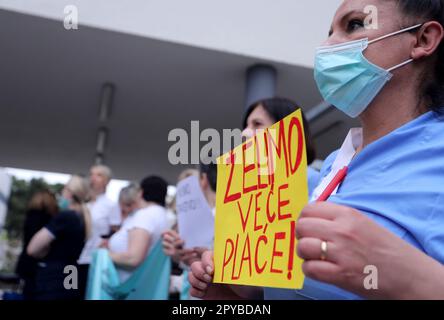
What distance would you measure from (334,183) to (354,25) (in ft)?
1.10

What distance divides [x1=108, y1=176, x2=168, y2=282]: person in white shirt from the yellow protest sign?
6.10 ft

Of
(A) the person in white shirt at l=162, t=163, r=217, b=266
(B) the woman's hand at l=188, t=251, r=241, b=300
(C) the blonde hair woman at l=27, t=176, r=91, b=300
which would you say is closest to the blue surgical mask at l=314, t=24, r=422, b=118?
(B) the woman's hand at l=188, t=251, r=241, b=300

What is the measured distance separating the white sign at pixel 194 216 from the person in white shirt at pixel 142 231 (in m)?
0.70

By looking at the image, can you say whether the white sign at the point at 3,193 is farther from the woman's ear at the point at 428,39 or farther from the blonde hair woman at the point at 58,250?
the woman's ear at the point at 428,39

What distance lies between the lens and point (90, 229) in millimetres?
3426

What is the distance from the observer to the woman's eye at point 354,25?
1.05 metres

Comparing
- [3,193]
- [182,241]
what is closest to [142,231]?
[182,241]

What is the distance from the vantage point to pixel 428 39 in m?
1.03

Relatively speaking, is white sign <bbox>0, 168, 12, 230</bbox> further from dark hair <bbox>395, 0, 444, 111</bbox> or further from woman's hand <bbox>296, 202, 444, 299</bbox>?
woman's hand <bbox>296, 202, 444, 299</bbox>

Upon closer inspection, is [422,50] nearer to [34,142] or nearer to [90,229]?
[90,229]

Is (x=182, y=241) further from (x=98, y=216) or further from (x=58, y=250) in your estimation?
(x=98, y=216)

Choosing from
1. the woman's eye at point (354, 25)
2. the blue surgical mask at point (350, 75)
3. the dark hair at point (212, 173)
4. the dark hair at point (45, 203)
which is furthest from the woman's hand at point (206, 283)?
the dark hair at point (45, 203)
